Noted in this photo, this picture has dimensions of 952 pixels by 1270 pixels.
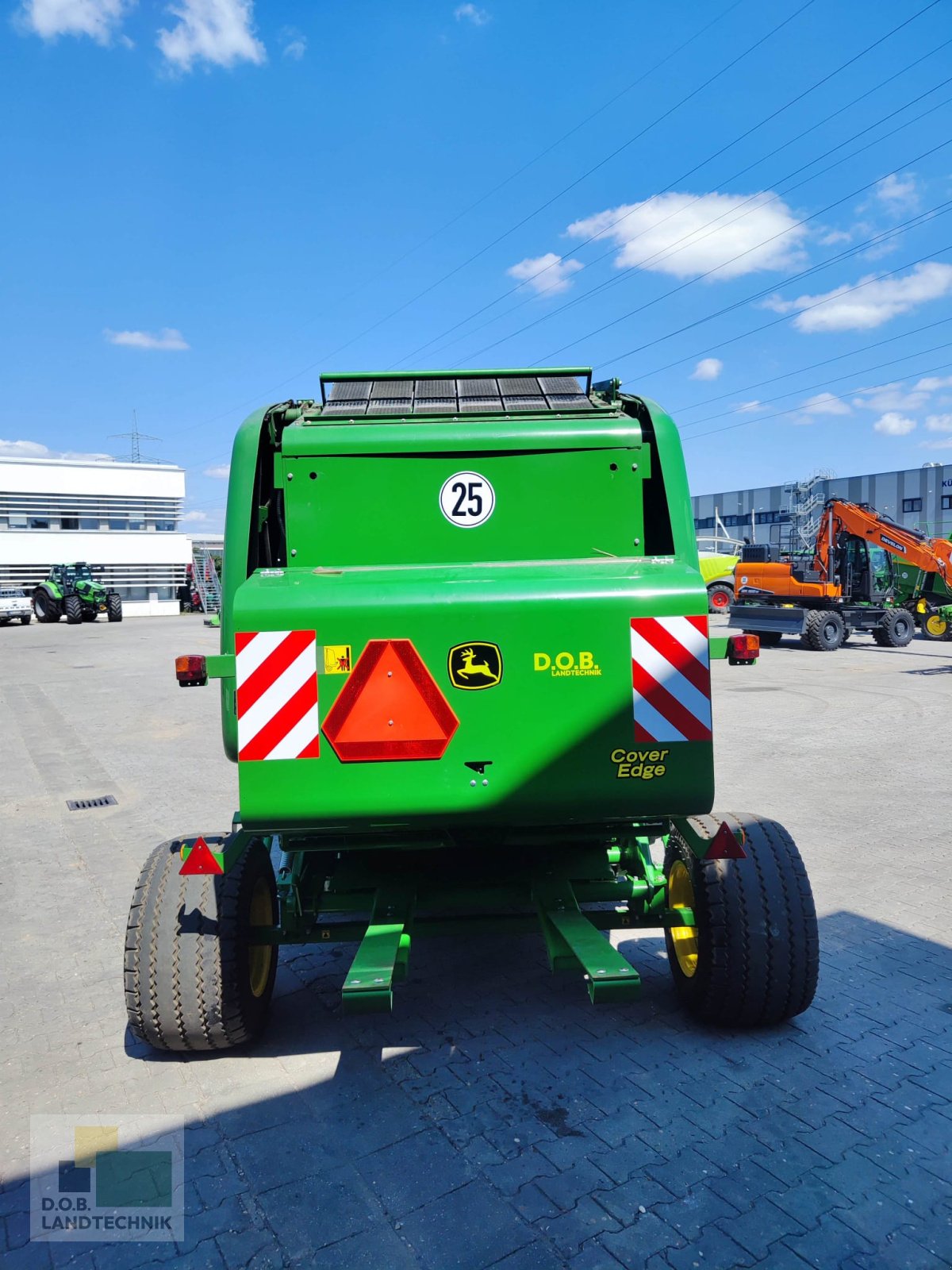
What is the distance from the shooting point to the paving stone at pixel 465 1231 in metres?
2.47

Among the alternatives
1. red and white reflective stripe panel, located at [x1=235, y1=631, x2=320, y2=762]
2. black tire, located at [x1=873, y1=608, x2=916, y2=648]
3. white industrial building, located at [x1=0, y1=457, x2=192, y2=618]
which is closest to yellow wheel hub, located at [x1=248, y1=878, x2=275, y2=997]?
red and white reflective stripe panel, located at [x1=235, y1=631, x2=320, y2=762]

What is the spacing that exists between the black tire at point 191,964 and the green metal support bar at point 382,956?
48cm

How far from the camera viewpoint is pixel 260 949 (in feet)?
12.5

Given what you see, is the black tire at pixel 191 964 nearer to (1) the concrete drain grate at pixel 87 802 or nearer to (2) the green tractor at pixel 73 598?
(1) the concrete drain grate at pixel 87 802

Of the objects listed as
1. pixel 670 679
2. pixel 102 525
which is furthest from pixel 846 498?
pixel 670 679

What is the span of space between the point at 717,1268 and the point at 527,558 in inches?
97.9

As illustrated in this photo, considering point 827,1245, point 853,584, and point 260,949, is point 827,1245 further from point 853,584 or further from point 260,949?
point 853,584

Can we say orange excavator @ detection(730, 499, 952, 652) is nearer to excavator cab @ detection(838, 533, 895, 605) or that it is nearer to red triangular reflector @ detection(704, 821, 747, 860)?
excavator cab @ detection(838, 533, 895, 605)

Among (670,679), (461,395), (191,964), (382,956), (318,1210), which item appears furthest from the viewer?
(461,395)

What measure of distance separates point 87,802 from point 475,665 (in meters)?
6.39

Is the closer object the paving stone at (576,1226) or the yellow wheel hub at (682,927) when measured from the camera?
the paving stone at (576,1226)

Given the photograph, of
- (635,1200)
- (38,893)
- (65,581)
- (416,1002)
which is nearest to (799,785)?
(416,1002)

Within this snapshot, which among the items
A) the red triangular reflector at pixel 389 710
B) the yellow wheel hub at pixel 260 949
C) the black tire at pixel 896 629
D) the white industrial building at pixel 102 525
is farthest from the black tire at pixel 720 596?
the white industrial building at pixel 102 525

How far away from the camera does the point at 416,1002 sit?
398 cm
